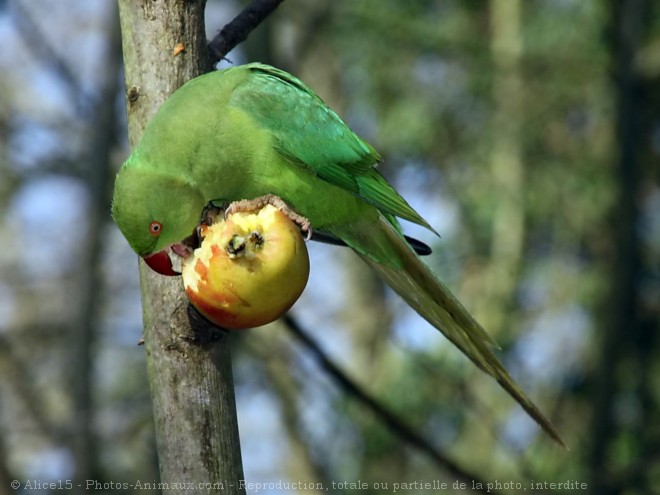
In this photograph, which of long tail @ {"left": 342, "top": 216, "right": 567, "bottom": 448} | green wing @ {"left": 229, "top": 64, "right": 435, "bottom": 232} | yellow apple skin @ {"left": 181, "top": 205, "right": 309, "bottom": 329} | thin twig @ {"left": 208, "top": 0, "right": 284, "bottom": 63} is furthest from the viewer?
green wing @ {"left": 229, "top": 64, "right": 435, "bottom": 232}

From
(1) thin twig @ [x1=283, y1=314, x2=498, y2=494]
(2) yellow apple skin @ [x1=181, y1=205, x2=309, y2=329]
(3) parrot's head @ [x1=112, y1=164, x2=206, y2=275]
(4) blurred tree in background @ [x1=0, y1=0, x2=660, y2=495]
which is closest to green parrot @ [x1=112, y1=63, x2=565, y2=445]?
(3) parrot's head @ [x1=112, y1=164, x2=206, y2=275]

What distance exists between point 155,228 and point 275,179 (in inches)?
26.6

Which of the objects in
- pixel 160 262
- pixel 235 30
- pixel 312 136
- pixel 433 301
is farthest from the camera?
pixel 312 136

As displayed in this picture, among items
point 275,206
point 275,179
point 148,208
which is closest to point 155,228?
point 148,208

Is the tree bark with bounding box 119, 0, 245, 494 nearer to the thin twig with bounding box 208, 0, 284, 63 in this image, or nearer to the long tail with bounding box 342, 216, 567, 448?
the thin twig with bounding box 208, 0, 284, 63

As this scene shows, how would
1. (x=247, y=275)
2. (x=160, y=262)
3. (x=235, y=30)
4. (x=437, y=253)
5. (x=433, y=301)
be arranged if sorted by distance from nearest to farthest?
(x=247, y=275)
(x=160, y=262)
(x=235, y=30)
(x=433, y=301)
(x=437, y=253)

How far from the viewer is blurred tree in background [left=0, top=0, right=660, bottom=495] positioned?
826 centimetres

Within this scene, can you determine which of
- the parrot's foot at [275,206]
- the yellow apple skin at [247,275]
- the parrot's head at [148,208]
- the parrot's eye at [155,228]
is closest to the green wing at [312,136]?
the parrot's foot at [275,206]

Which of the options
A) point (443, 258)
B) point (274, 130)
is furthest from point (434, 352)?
point (274, 130)

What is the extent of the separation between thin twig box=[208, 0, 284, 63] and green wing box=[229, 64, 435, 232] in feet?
1.93

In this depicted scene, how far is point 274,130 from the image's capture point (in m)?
3.83

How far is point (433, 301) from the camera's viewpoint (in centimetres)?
388

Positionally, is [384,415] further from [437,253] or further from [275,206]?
[437,253]

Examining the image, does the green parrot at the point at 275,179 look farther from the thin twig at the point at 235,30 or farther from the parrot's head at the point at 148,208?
the thin twig at the point at 235,30
